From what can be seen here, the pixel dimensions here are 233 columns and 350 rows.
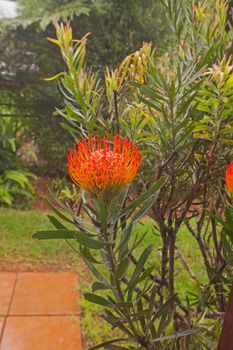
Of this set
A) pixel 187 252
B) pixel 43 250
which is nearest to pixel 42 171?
pixel 43 250

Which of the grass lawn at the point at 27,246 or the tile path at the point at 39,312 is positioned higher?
the tile path at the point at 39,312

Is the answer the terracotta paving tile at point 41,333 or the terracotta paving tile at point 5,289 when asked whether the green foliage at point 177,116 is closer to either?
the terracotta paving tile at point 41,333

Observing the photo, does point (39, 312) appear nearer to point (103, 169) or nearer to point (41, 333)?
point (41, 333)

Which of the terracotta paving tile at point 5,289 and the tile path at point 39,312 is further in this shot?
the terracotta paving tile at point 5,289

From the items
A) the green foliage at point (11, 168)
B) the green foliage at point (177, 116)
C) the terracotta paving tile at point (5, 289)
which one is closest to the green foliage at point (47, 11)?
the green foliage at point (11, 168)

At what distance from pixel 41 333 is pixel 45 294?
43cm

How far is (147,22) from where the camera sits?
4.45 m

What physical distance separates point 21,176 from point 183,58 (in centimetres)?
367

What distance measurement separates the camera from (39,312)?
2596 mm

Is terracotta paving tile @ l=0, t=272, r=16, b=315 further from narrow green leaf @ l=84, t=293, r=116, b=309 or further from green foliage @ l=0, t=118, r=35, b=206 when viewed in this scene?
narrow green leaf @ l=84, t=293, r=116, b=309

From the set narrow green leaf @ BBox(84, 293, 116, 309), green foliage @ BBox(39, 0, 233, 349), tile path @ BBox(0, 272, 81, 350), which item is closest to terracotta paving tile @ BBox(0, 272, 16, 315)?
tile path @ BBox(0, 272, 81, 350)

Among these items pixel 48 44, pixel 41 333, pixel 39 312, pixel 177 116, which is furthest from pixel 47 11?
pixel 177 116

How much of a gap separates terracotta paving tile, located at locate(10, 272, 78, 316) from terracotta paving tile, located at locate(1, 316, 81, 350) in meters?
0.08

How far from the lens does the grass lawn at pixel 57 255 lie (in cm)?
270
